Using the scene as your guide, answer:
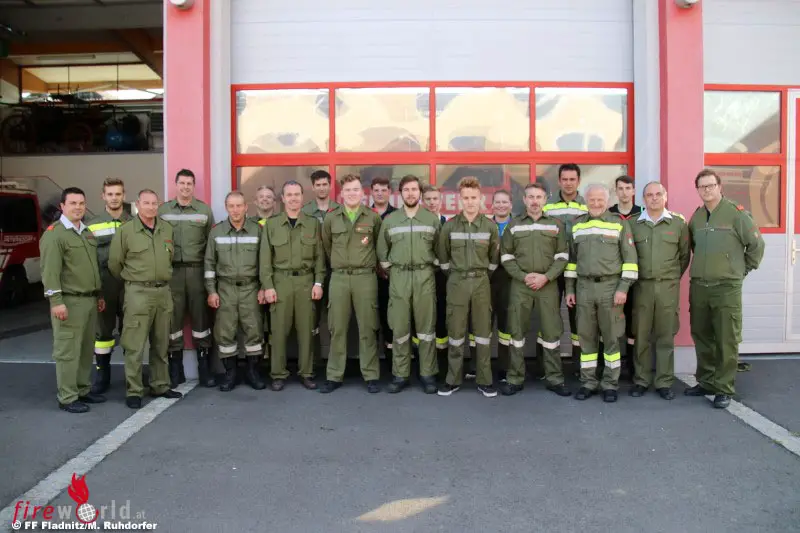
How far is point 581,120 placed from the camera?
6.99 meters

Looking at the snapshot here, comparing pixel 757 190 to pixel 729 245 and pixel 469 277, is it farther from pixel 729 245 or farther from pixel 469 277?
pixel 469 277

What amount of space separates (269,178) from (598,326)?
3853 millimetres

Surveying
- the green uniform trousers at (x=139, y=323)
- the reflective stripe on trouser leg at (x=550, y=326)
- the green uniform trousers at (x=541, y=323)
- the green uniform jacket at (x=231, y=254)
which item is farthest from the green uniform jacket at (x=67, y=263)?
the reflective stripe on trouser leg at (x=550, y=326)

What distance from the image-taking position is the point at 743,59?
688 centimetres

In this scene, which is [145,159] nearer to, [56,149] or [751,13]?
[56,149]

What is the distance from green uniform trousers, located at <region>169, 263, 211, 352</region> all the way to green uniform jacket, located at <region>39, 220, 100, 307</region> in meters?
0.74

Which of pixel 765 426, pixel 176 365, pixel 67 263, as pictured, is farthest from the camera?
pixel 176 365

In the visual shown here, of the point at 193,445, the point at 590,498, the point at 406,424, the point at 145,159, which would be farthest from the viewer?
the point at 145,159

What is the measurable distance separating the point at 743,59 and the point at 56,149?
57.9 feet

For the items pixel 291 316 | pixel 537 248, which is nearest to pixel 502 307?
pixel 537 248

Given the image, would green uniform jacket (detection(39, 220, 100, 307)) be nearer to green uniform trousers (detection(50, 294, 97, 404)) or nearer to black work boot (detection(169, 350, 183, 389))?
green uniform trousers (detection(50, 294, 97, 404))

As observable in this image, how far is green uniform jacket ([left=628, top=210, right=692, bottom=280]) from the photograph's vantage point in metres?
5.48

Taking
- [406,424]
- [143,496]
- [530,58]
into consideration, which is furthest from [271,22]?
[143,496]

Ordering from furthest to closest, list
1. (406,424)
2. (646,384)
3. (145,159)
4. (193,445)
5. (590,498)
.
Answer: (145,159) → (646,384) → (406,424) → (193,445) → (590,498)
